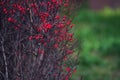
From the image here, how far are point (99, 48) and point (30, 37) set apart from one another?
1028 centimetres

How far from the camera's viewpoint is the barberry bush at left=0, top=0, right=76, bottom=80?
7.96 metres

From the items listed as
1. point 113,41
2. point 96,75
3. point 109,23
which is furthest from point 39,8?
point 109,23

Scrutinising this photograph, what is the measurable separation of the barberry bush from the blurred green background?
4748 mm

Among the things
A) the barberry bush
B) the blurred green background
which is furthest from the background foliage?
the barberry bush

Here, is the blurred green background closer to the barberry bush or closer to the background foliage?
the background foliage

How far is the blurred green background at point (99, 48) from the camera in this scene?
49.1ft

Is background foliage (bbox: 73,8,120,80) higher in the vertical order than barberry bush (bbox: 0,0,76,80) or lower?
lower

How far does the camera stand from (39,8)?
8094 mm

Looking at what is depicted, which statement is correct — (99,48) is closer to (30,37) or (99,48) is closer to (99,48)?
(99,48)

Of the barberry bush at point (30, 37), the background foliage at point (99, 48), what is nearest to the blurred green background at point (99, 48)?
the background foliage at point (99, 48)

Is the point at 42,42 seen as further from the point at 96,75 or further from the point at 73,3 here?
the point at 96,75

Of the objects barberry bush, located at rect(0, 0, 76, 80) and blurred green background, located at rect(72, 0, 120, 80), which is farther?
blurred green background, located at rect(72, 0, 120, 80)

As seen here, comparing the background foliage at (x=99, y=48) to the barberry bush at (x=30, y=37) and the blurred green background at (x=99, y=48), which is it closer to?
the blurred green background at (x=99, y=48)

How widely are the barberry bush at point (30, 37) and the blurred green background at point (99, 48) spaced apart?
4.75m
